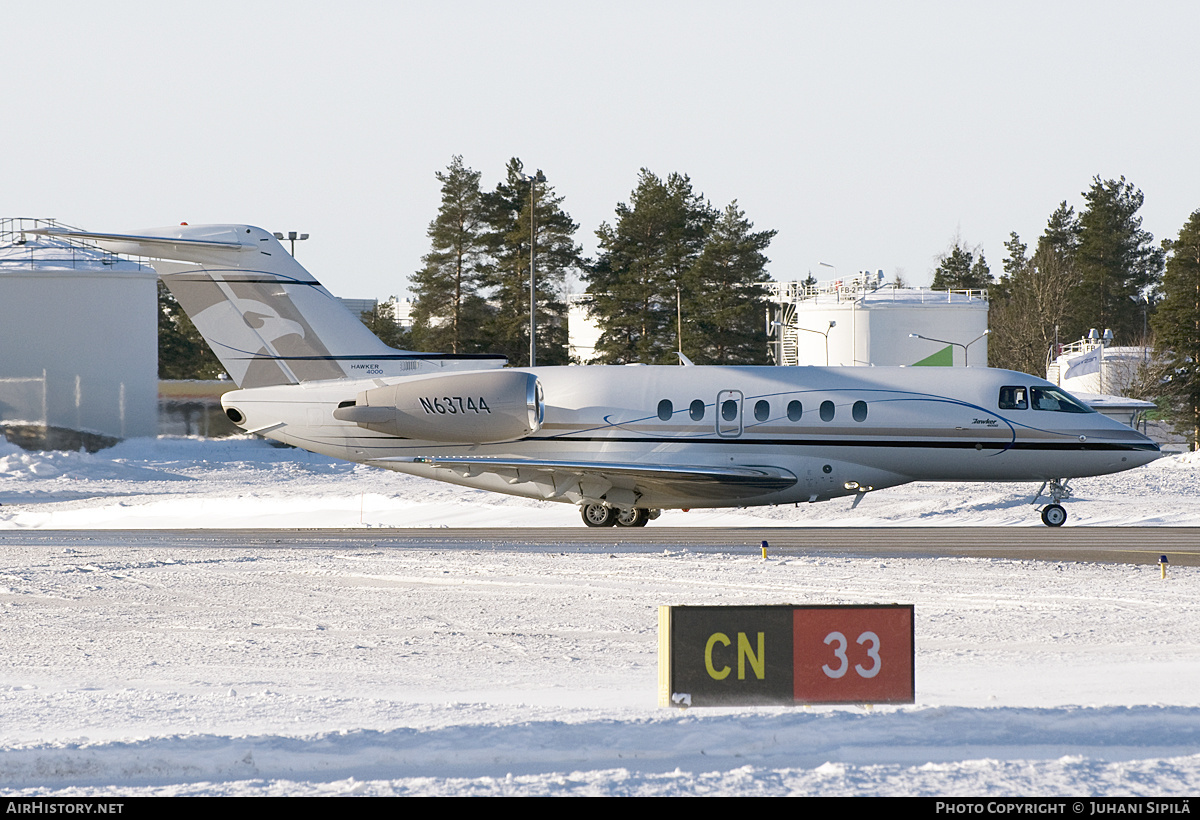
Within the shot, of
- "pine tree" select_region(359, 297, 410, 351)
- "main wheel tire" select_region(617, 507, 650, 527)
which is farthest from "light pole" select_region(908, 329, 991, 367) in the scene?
"main wheel tire" select_region(617, 507, 650, 527)

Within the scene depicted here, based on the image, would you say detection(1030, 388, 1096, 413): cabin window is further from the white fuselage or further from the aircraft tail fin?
the aircraft tail fin

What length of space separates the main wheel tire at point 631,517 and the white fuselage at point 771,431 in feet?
2.15

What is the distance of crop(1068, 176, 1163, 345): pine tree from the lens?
338 feet

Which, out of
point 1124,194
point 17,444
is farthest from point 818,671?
point 1124,194

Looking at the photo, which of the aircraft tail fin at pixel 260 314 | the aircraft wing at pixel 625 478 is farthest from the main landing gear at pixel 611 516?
the aircraft tail fin at pixel 260 314

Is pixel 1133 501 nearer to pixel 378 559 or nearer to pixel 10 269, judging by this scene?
pixel 378 559

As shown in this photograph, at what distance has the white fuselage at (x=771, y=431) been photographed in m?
23.9

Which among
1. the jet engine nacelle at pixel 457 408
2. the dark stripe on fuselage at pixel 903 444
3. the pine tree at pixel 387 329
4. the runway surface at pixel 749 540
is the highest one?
the pine tree at pixel 387 329

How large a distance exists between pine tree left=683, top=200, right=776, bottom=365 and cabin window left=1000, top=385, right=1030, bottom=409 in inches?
1842

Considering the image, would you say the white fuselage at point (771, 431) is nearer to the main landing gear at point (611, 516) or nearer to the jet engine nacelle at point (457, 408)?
the jet engine nacelle at point (457, 408)

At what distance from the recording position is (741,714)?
26.0 feet

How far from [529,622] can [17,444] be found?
107 feet

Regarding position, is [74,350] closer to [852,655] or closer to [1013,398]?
[1013,398]

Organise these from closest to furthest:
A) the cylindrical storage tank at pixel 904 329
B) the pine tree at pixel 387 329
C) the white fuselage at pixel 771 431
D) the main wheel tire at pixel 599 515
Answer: the white fuselage at pixel 771 431, the main wheel tire at pixel 599 515, the cylindrical storage tank at pixel 904 329, the pine tree at pixel 387 329
